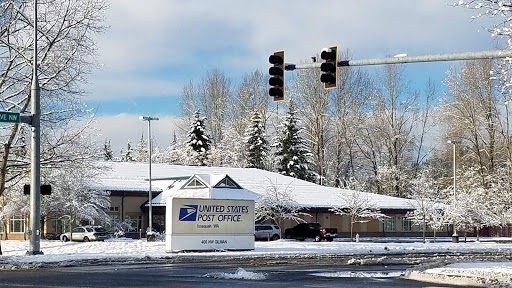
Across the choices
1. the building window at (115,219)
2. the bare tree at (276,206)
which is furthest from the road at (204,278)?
the building window at (115,219)

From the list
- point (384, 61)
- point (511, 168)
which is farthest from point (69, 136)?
point (511, 168)

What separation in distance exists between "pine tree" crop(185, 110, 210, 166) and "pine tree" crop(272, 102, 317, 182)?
9434 mm

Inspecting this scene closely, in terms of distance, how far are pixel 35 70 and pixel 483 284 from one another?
19255 mm

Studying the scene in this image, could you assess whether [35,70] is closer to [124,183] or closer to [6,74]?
[6,74]

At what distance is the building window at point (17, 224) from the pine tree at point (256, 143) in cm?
3115

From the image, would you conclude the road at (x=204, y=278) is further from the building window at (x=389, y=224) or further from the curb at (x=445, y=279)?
the building window at (x=389, y=224)

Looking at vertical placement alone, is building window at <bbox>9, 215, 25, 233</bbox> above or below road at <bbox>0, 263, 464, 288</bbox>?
below

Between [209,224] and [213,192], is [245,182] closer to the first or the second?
[213,192]

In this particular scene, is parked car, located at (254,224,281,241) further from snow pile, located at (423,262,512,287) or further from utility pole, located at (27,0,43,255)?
snow pile, located at (423,262,512,287)

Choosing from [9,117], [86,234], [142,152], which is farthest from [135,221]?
[142,152]

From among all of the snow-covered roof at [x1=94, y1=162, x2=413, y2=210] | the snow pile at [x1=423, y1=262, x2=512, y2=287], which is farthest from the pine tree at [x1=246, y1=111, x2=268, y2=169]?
the snow pile at [x1=423, y1=262, x2=512, y2=287]

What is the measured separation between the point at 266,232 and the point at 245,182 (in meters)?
11.3

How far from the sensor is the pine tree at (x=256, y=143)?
8538 cm

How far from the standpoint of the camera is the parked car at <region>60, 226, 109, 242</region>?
53688 mm
